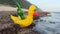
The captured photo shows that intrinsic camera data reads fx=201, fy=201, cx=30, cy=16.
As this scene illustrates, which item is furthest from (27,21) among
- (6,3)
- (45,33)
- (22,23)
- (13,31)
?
(6,3)

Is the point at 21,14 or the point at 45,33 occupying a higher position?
the point at 21,14

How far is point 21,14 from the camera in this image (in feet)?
67.5

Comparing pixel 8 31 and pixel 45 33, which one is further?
pixel 45 33

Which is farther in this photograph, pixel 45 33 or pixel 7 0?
pixel 7 0

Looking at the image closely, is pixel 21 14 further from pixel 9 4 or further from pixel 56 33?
pixel 9 4

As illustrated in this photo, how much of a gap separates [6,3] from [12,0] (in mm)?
2268

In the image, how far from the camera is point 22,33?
1695 cm

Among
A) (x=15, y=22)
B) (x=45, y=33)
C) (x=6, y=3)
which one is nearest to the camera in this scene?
(x=45, y=33)

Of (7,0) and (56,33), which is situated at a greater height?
(7,0)

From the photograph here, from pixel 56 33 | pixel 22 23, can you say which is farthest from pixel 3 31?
pixel 56 33

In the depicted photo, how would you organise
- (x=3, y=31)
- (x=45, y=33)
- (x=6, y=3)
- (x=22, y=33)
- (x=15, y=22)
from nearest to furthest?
(x=3, y=31)
(x=22, y=33)
(x=45, y=33)
(x=15, y=22)
(x=6, y=3)

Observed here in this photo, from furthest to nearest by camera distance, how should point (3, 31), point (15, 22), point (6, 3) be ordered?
point (6, 3) → point (15, 22) → point (3, 31)

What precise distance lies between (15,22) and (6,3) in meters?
31.5

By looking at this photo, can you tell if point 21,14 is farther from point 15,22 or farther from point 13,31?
point 13,31
